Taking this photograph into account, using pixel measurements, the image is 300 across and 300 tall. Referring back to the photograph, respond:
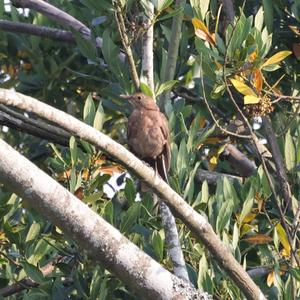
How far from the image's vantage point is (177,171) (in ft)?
17.8

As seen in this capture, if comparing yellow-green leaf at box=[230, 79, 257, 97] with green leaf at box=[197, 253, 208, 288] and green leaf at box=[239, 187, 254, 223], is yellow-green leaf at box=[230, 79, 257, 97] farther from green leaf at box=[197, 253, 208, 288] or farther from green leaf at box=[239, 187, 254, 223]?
green leaf at box=[197, 253, 208, 288]

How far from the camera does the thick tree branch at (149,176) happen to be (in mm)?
3770

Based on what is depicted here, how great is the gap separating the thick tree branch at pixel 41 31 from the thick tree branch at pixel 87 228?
10.6 feet

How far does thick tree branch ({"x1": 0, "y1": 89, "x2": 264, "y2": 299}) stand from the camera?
12.4ft

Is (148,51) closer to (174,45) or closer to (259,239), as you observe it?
(174,45)

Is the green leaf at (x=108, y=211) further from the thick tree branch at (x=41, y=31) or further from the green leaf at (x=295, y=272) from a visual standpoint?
the thick tree branch at (x=41, y=31)

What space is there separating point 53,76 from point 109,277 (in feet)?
9.00

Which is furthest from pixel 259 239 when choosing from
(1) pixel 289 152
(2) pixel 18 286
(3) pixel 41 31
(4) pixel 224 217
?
(3) pixel 41 31

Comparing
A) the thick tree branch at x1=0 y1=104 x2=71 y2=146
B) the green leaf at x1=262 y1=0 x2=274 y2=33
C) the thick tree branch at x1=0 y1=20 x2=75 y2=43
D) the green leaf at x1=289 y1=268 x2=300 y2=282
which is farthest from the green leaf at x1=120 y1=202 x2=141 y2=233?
the thick tree branch at x1=0 y1=20 x2=75 y2=43

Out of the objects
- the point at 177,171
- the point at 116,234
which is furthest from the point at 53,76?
the point at 116,234

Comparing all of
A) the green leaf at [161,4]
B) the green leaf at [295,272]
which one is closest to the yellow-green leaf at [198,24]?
the green leaf at [161,4]

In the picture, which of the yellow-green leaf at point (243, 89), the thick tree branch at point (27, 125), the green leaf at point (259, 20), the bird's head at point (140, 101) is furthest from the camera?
the bird's head at point (140, 101)

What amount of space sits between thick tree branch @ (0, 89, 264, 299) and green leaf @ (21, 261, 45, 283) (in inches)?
49.2

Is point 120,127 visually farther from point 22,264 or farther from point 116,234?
point 116,234
